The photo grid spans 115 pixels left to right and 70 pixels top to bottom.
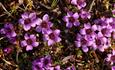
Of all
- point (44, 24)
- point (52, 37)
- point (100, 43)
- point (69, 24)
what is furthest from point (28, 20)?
point (100, 43)

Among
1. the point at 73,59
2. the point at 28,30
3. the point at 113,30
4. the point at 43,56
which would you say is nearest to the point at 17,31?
the point at 28,30

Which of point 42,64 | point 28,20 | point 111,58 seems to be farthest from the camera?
point 111,58

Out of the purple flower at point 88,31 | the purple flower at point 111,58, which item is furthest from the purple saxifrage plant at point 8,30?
the purple flower at point 111,58

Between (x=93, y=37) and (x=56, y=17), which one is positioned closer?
(x=93, y=37)

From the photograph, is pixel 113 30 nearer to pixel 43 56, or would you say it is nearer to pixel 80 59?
pixel 80 59

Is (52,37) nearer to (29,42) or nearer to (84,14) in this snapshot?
(29,42)

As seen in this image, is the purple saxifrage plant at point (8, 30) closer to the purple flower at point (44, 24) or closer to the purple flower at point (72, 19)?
the purple flower at point (44, 24)

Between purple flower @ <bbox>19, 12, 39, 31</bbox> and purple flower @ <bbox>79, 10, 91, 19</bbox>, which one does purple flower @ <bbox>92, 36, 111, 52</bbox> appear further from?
purple flower @ <bbox>19, 12, 39, 31</bbox>

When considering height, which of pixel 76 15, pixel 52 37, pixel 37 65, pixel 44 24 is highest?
pixel 76 15
